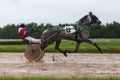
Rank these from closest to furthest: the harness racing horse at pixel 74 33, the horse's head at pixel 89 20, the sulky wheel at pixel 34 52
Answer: the harness racing horse at pixel 74 33 → the sulky wheel at pixel 34 52 → the horse's head at pixel 89 20

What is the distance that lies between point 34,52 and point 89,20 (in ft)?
8.64

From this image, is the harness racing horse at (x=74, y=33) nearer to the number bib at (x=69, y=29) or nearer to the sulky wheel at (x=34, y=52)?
the number bib at (x=69, y=29)

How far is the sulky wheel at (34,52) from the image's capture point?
1961 cm

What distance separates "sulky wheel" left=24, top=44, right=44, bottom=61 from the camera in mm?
19609

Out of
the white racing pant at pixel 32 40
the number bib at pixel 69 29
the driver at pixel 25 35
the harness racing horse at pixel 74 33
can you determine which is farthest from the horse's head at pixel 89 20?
the driver at pixel 25 35

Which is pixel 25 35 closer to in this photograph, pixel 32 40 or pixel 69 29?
pixel 32 40

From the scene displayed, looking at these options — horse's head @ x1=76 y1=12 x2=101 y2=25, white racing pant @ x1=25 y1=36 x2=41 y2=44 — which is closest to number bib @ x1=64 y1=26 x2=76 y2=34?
horse's head @ x1=76 y1=12 x2=101 y2=25

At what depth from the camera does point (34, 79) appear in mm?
12000

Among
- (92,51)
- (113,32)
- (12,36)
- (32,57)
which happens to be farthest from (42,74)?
(113,32)

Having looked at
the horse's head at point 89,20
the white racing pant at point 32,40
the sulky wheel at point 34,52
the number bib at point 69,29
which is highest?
the horse's head at point 89,20

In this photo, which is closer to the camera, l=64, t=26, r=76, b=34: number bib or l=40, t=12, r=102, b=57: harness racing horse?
l=64, t=26, r=76, b=34: number bib

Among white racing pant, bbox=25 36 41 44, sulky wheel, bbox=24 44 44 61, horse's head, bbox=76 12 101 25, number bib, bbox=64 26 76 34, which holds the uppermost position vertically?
horse's head, bbox=76 12 101 25

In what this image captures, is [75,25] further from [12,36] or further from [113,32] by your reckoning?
[113,32]

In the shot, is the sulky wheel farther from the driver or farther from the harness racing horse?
the harness racing horse
